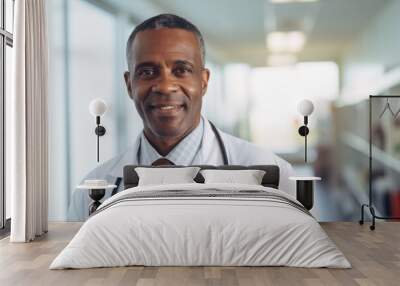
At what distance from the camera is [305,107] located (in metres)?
7.01

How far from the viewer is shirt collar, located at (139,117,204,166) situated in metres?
7.05

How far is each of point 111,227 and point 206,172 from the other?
2.30 m

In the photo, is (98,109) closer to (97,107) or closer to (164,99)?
(97,107)

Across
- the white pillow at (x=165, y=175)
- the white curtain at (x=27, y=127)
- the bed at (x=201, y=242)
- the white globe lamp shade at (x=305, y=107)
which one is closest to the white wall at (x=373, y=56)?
the white globe lamp shade at (x=305, y=107)

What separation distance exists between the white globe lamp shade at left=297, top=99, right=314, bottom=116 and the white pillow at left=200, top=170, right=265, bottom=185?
95cm

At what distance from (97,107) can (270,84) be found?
6.80ft

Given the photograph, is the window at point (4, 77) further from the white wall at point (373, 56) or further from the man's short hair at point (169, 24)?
the white wall at point (373, 56)

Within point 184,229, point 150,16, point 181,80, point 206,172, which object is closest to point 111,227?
point 184,229

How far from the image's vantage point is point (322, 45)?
7.18 meters

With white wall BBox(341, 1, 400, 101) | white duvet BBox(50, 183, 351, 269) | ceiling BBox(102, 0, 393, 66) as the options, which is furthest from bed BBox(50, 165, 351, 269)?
ceiling BBox(102, 0, 393, 66)

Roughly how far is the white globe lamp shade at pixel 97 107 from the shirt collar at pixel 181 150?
54 centimetres

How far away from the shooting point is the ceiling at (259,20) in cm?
706

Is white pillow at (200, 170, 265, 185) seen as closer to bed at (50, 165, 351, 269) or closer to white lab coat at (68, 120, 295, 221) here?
white lab coat at (68, 120, 295, 221)

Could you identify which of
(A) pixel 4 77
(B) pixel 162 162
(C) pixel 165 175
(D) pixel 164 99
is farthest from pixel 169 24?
(A) pixel 4 77
